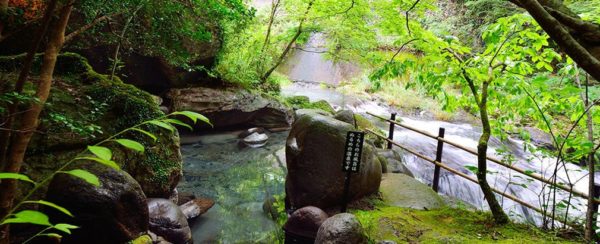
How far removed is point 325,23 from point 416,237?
796 cm

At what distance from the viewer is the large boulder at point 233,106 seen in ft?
29.7

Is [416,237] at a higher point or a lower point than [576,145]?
lower

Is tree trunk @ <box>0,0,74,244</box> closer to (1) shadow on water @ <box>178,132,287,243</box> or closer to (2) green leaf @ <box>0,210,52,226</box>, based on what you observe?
(2) green leaf @ <box>0,210,52,226</box>

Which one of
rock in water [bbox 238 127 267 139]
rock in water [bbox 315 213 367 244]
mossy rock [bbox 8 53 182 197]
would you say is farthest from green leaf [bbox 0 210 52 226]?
rock in water [bbox 238 127 267 139]

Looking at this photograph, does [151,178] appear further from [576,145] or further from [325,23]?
[325,23]

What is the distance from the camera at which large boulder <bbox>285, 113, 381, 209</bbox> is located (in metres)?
4.73

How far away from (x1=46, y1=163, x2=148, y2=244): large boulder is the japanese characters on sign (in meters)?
2.33

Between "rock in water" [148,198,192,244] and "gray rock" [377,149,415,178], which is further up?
"gray rock" [377,149,415,178]

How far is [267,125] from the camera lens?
10.6 meters

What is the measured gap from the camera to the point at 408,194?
17.3 feet

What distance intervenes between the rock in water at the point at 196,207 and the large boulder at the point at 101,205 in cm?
145

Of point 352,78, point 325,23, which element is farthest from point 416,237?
point 352,78

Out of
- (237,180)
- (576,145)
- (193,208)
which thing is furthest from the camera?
(237,180)

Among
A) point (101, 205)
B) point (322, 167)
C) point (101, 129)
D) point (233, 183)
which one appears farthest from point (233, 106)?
point (101, 205)
